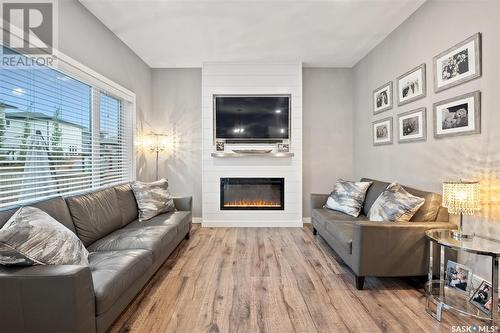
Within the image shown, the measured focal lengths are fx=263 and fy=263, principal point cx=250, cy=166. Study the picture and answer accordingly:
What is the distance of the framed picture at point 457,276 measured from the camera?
7.30 ft

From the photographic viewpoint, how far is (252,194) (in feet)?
15.7

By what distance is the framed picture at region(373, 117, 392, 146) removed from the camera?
364 cm

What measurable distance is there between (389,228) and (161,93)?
14.3 ft

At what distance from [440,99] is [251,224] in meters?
3.26

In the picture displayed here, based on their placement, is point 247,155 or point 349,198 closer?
point 349,198

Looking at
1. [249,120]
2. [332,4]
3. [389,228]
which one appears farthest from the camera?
[249,120]

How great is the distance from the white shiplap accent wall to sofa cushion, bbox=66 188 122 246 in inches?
72.0

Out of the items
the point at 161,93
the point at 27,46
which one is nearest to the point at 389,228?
the point at 27,46

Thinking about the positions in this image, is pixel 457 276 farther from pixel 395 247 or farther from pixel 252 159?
pixel 252 159

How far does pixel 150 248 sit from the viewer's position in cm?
239

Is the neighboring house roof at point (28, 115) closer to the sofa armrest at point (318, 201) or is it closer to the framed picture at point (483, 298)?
the sofa armrest at point (318, 201)

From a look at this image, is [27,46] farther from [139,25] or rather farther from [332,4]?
[332,4]

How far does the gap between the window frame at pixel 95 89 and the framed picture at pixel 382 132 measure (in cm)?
378

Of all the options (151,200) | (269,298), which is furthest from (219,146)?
(269,298)
